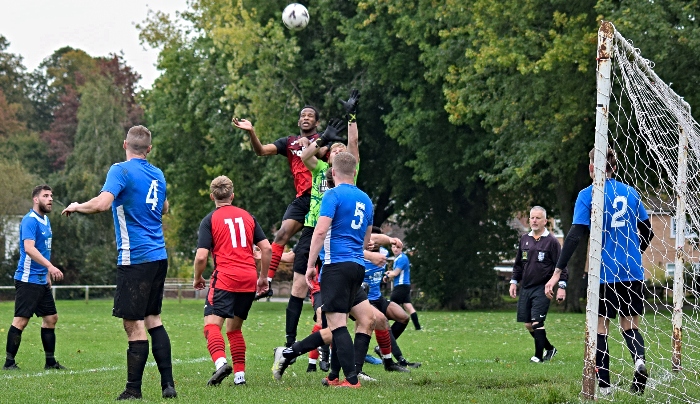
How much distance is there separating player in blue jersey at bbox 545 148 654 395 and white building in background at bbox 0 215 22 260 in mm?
45209

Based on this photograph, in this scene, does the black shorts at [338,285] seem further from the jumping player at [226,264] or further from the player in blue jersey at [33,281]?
the player in blue jersey at [33,281]

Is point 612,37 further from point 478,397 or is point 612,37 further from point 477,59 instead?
point 477,59

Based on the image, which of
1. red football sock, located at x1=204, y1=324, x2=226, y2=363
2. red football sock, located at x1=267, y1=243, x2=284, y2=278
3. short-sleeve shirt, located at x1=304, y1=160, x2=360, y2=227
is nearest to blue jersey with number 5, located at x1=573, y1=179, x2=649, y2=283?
short-sleeve shirt, located at x1=304, y1=160, x2=360, y2=227

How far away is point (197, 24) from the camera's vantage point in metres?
41.8

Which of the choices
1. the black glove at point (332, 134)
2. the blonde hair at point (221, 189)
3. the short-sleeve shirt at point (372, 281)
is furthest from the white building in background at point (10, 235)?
the blonde hair at point (221, 189)

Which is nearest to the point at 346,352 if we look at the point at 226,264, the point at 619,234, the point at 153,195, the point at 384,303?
the point at 226,264

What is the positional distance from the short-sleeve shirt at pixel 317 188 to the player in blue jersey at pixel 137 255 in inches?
105

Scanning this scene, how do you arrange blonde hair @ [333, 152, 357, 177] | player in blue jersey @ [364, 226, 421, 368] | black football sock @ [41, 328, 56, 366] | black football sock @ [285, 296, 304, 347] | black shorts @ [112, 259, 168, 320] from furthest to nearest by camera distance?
black football sock @ [41, 328, 56, 366]
player in blue jersey @ [364, 226, 421, 368]
black football sock @ [285, 296, 304, 347]
blonde hair @ [333, 152, 357, 177]
black shorts @ [112, 259, 168, 320]

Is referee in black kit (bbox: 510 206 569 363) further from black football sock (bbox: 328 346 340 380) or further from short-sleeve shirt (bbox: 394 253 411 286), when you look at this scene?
short-sleeve shirt (bbox: 394 253 411 286)

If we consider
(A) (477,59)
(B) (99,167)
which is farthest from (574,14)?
(B) (99,167)

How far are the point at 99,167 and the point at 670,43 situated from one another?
45.4 m

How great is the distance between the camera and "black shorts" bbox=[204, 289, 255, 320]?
9.91 metres

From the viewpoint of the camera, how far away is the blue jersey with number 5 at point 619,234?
9266 millimetres

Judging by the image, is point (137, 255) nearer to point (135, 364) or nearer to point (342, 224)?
point (135, 364)
